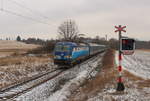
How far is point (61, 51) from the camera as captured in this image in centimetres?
2283

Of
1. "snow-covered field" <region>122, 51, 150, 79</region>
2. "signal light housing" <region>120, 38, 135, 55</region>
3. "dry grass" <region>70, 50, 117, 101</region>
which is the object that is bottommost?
"snow-covered field" <region>122, 51, 150, 79</region>

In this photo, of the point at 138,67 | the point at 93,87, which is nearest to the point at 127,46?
the point at 93,87

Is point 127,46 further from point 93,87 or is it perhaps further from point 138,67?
point 138,67

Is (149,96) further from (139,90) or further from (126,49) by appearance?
(126,49)

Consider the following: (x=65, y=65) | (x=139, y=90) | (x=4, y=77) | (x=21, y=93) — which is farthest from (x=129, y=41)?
(x=65, y=65)

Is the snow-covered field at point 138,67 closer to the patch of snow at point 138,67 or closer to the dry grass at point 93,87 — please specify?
the patch of snow at point 138,67

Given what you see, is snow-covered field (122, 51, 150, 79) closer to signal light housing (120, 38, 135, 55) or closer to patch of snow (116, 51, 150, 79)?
patch of snow (116, 51, 150, 79)

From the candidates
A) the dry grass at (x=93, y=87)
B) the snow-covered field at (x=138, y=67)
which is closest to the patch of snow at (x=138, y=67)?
the snow-covered field at (x=138, y=67)

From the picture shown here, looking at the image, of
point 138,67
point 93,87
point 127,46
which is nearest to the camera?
point 127,46

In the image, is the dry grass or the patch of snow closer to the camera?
the dry grass

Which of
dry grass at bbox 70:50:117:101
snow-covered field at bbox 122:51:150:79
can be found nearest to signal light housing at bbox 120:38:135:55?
dry grass at bbox 70:50:117:101

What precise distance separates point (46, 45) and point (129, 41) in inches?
1704

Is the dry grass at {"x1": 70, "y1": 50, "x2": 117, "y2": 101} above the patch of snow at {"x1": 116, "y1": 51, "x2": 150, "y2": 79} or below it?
above

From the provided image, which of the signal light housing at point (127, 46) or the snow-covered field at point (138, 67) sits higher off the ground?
the signal light housing at point (127, 46)
